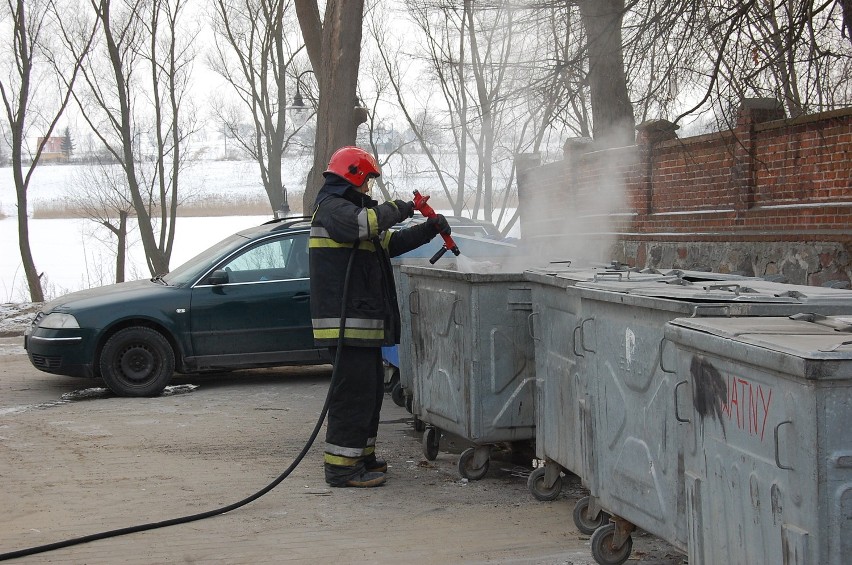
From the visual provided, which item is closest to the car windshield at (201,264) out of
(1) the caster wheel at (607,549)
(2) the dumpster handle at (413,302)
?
(2) the dumpster handle at (413,302)

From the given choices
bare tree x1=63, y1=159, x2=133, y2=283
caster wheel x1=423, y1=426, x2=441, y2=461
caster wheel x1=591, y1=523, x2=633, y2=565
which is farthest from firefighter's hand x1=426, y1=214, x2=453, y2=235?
bare tree x1=63, y1=159, x2=133, y2=283

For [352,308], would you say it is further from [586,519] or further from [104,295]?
[104,295]

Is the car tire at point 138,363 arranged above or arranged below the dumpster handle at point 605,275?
below

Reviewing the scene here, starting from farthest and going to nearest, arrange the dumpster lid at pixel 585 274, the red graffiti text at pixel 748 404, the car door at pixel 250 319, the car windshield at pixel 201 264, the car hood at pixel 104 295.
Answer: the car windshield at pixel 201 264, the car door at pixel 250 319, the car hood at pixel 104 295, the dumpster lid at pixel 585 274, the red graffiti text at pixel 748 404

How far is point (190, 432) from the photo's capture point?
8.00 m

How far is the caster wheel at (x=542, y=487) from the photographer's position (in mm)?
5871

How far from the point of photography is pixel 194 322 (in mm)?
9906

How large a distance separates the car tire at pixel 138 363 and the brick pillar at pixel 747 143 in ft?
20.4

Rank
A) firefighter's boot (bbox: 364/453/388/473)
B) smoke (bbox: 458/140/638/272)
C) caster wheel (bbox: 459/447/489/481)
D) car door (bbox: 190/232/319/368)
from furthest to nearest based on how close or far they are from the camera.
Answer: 1. smoke (bbox: 458/140/638/272)
2. car door (bbox: 190/232/319/368)
3. firefighter's boot (bbox: 364/453/388/473)
4. caster wheel (bbox: 459/447/489/481)

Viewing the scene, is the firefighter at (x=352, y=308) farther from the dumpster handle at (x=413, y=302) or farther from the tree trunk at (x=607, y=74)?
the tree trunk at (x=607, y=74)

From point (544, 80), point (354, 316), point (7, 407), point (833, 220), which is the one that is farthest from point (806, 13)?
point (7, 407)

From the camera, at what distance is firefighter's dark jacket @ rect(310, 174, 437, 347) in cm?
615

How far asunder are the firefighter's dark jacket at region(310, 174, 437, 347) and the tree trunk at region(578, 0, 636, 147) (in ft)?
17.3

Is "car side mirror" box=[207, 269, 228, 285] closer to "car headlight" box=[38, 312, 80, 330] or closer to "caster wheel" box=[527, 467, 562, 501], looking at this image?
"car headlight" box=[38, 312, 80, 330]
